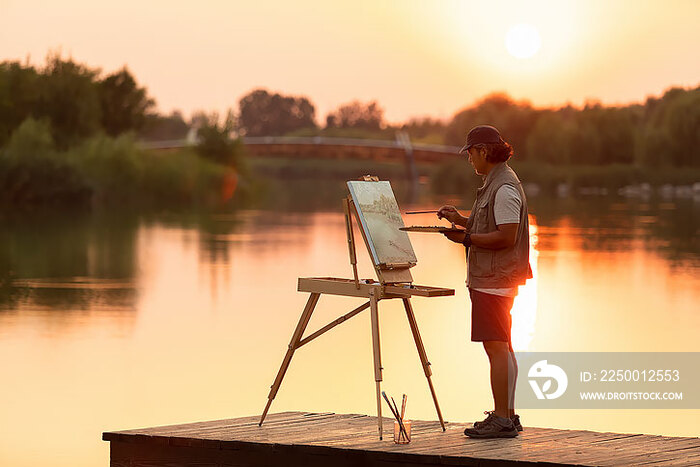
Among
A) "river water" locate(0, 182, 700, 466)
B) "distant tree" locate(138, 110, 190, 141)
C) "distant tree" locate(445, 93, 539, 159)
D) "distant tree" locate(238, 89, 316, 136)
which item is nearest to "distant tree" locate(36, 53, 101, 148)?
"river water" locate(0, 182, 700, 466)

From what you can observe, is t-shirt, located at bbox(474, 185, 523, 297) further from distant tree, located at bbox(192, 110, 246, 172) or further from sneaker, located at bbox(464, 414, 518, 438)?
distant tree, located at bbox(192, 110, 246, 172)

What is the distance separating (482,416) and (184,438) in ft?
12.5

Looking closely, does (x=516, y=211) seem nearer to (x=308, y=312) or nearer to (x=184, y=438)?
(x=308, y=312)

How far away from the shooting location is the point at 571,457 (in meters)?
6.83

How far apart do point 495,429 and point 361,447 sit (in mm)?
730

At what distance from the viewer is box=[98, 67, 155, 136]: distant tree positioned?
69.9m

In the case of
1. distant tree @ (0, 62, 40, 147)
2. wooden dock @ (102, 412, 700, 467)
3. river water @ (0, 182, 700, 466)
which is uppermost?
distant tree @ (0, 62, 40, 147)

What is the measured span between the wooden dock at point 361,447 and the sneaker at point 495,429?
42mm

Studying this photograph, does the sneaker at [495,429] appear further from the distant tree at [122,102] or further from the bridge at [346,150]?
the bridge at [346,150]

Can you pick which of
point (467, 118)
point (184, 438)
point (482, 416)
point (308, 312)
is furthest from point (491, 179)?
point (467, 118)

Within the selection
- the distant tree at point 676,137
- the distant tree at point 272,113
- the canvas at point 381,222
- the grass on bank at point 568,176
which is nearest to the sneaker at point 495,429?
the canvas at point 381,222

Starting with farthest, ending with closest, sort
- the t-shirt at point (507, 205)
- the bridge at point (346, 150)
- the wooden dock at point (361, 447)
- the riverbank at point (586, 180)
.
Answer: the bridge at point (346, 150) → the riverbank at point (586, 180) → the t-shirt at point (507, 205) → the wooden dock at point (361, 447)

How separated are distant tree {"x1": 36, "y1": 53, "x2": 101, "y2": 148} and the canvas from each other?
2040 inches

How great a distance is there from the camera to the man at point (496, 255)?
7156 millimetres
